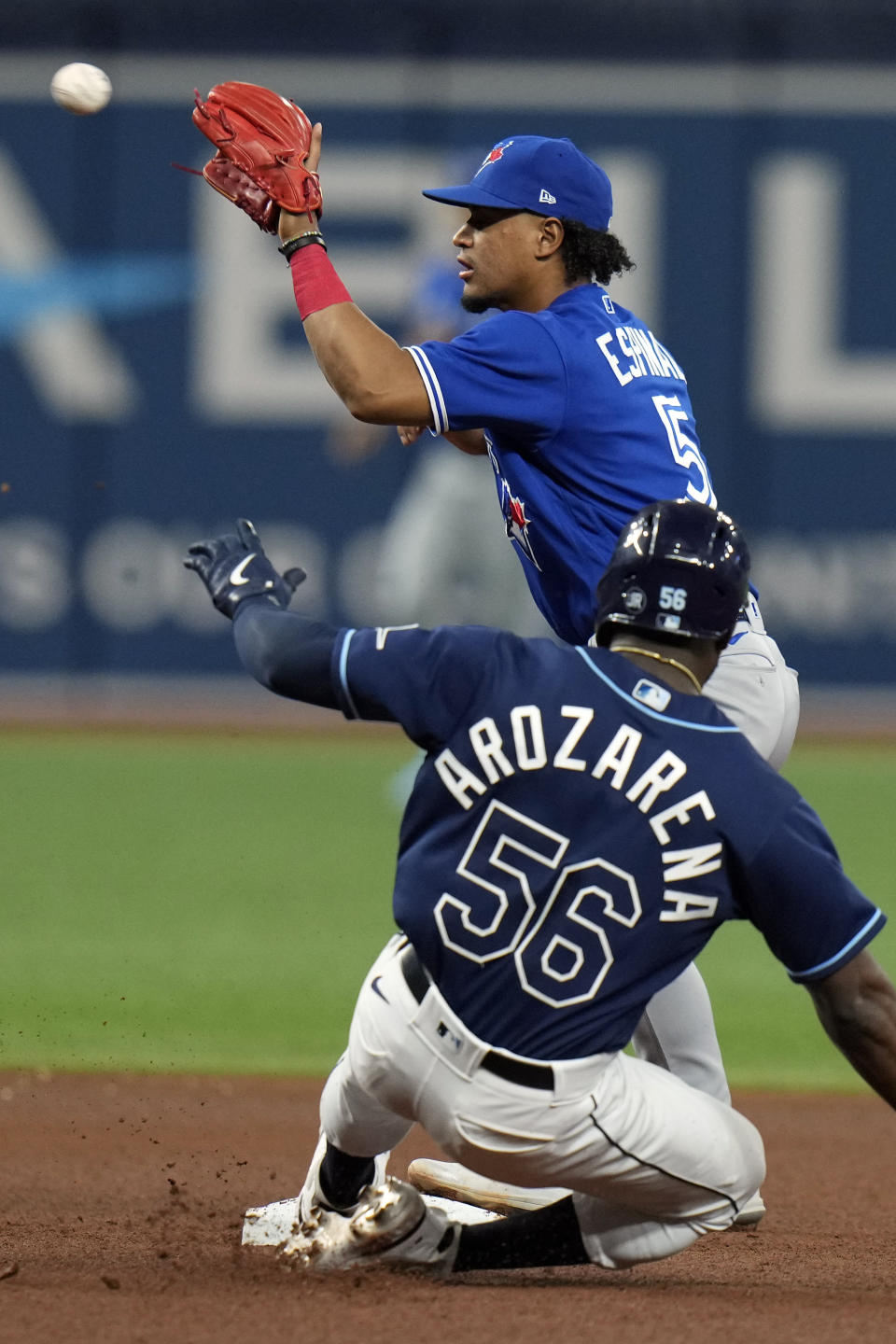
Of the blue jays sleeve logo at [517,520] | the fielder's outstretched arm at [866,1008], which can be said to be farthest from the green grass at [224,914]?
the fielder's outstretched arm at [866,1008]

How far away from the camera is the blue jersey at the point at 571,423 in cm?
364

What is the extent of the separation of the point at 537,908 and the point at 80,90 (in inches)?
103

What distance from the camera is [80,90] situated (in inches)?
185

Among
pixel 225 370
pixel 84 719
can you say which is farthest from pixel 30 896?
pixel 225 370

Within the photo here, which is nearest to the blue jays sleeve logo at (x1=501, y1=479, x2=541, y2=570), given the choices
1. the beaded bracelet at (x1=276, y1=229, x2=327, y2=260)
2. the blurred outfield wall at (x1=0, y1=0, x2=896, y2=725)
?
the beaded bracelet at (x1=276, y1=229, x2=327, y2=260)

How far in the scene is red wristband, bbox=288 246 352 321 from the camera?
3.71 meters

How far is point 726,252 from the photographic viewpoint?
15.1 metres

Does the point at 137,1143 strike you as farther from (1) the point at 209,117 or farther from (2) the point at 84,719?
(2) the point at 84,719

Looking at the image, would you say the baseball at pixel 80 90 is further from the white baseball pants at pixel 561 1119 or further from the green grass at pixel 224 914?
the green grass at pixel 224 914

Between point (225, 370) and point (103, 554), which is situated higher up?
point (225, 370)

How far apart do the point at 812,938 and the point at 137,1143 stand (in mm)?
2259

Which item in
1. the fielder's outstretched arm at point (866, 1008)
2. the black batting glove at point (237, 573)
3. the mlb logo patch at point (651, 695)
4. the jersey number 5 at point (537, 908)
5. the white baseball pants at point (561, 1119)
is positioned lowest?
the white baseball pants at point (561, 1119)

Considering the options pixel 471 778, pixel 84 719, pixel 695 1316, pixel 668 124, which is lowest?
pixel 84 719

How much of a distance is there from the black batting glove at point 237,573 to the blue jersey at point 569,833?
278 millimetres
